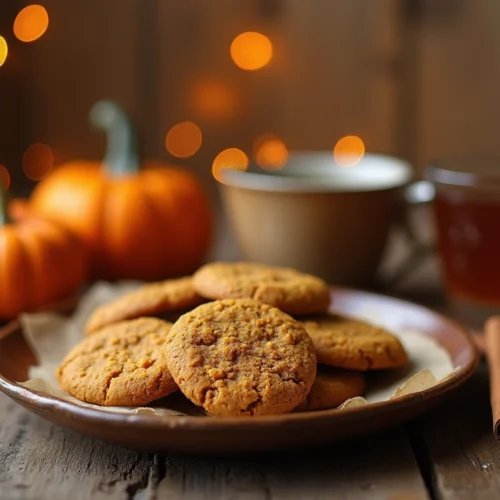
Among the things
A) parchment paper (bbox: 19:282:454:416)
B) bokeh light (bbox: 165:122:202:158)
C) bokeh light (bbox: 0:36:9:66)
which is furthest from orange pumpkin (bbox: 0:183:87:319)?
bokeh light (bbox: 165:122:202:158)

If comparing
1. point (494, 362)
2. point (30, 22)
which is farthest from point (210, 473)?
point (30, 22)

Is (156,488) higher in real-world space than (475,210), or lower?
lower

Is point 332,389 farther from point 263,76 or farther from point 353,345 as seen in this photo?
point 263,76

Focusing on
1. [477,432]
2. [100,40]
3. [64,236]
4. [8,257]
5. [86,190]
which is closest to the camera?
[477,432]

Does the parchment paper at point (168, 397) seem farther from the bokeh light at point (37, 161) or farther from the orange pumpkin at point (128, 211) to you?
the bokeh light at point (37, 161)

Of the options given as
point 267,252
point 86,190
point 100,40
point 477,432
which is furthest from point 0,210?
point 100,40

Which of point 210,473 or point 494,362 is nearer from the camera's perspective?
point 210,473

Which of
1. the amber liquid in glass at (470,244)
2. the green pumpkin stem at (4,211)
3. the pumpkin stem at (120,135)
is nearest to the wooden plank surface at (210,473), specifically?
the amber liquid in glass at (470,244)

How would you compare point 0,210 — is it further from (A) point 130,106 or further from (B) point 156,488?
(A) point 130,106
